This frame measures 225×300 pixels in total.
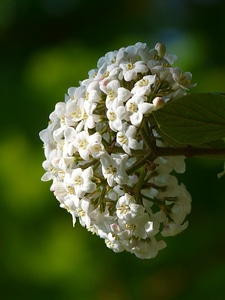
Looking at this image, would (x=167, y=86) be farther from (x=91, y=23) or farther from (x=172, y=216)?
(x=91, y=23)

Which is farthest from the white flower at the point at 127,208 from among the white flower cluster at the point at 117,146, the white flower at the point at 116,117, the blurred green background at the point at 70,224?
the blurred green background at the point at 70,224

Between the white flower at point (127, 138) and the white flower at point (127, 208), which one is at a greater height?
the white flower at point (127, 138)

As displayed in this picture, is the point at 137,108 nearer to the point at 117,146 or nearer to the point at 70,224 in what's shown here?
the point at 117,146

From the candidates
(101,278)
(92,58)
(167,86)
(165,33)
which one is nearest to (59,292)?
(101,278)

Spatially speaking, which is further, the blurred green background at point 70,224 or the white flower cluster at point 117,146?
the blurred green background at point 70,224

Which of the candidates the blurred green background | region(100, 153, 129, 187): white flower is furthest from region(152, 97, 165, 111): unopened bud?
the blurred green background

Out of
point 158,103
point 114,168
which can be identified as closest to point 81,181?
point 114,168

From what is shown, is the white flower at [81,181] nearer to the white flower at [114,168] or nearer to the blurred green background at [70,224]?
the white flower at [114,168]
